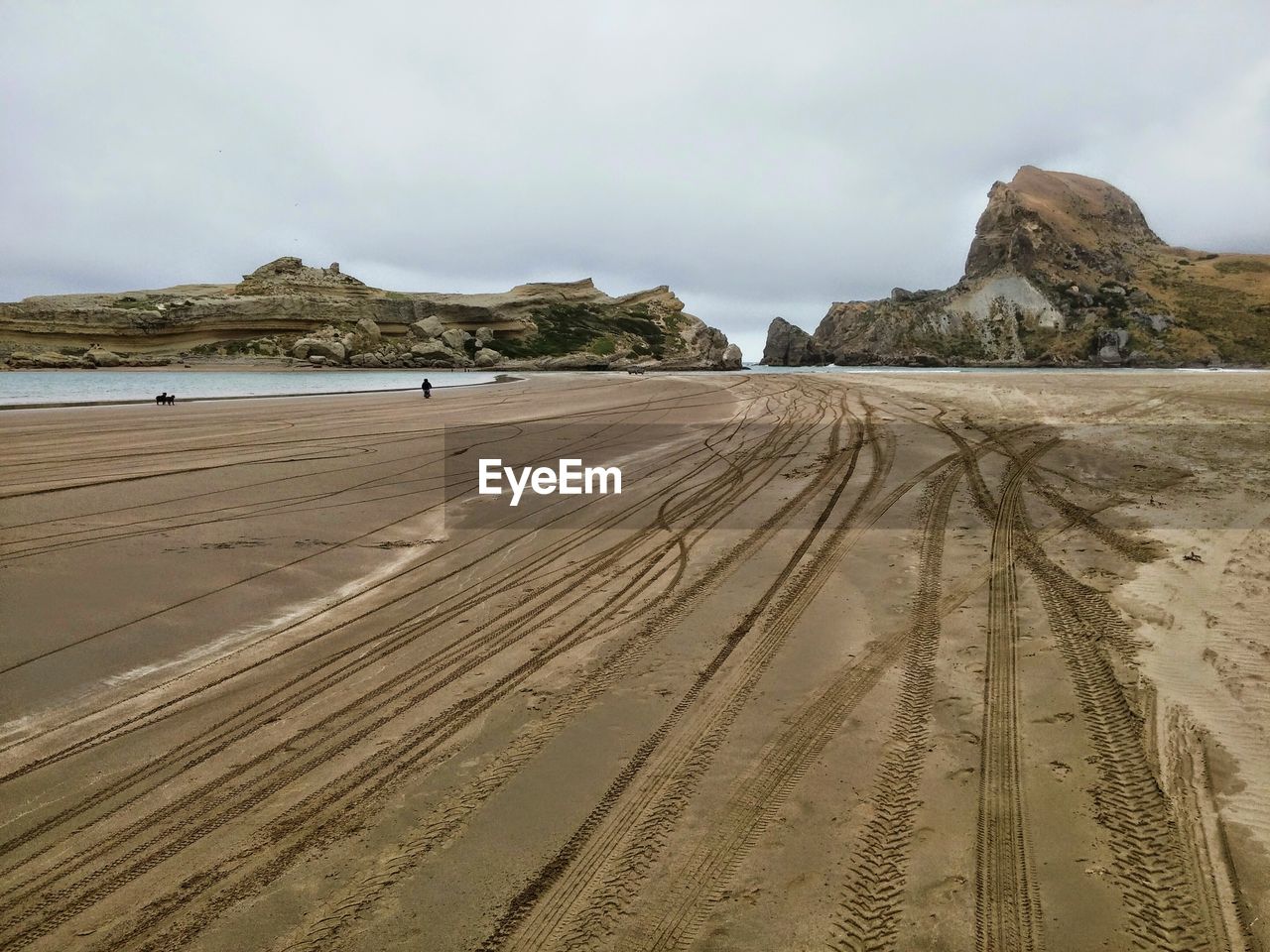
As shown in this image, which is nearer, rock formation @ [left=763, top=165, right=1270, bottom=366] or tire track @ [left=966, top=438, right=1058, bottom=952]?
tire track @ [left=966, top=438, right=1058, bottom=952]

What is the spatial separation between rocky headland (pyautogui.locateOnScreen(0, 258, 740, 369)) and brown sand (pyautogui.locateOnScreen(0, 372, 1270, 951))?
53.5 m

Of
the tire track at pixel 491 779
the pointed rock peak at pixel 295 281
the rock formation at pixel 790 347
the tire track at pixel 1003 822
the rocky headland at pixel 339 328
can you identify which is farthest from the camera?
the rock formation at pixel 790 347

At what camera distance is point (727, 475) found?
9625mm

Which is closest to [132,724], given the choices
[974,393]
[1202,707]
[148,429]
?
[1202,707]

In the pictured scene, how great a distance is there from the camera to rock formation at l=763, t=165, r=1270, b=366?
7088 cm

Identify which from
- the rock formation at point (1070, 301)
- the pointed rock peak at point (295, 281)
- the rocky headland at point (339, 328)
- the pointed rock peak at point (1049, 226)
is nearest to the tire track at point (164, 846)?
the rocky headland at point (339, 328)

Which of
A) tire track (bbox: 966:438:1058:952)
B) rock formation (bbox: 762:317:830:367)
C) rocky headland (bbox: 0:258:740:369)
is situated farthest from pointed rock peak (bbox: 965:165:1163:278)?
tire track (bbox: 966:438:1058:952)

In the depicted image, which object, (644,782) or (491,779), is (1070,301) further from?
(491,779)

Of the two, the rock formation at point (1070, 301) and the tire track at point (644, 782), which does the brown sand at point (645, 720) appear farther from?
the rock formation at point (1070, 301)

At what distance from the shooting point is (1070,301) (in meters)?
79.6

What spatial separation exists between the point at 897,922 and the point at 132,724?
4.12 metres

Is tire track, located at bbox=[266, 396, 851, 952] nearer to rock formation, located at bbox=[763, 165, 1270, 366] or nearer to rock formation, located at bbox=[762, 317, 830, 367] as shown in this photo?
rock formation, located at bbox=[763, 165, 1270, 366]

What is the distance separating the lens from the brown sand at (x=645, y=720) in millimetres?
2258

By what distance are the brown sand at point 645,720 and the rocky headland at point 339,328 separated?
53495mm
